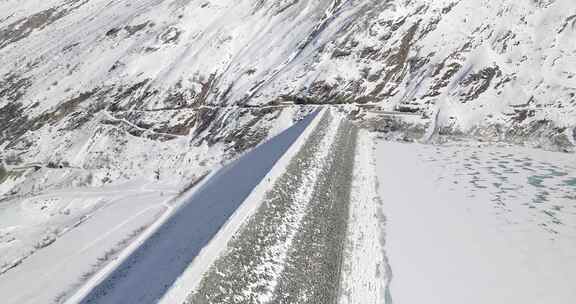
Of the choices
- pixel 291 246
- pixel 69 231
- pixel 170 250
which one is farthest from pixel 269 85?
pixel 291 246

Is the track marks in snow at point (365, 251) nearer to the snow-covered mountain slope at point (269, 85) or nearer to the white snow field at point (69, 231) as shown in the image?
the white snow field at point (69, 231)

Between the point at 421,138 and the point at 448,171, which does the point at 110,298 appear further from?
the point at 421,138

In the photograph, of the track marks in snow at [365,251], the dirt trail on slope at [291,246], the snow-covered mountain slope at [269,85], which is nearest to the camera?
the dirt trail on slope at [291,246]

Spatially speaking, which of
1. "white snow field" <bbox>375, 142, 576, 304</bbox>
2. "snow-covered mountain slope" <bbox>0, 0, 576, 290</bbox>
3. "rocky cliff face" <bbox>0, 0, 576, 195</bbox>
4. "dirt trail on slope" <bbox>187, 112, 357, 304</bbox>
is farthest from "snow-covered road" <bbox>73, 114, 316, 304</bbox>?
"rocky cliff face" <bbox>0, 0, 576, 195</bbox>

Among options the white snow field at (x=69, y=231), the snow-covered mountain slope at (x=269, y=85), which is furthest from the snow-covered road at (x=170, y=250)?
the snow-covered mountain slope at (x=269, y=85)

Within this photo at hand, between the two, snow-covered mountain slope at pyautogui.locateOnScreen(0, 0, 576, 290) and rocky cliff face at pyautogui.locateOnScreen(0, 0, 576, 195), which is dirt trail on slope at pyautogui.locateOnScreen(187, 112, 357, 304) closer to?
snow-covered mountain slope at pyautogui.locateOnScreen(0, 0, 576, 290)

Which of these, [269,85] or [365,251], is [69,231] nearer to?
[365,251]
